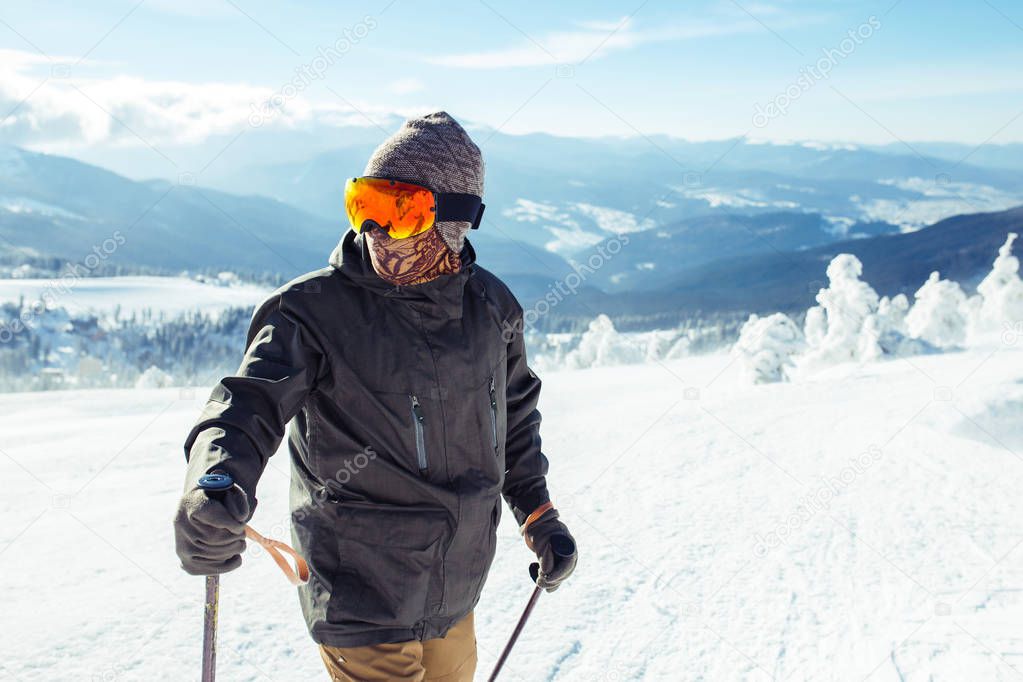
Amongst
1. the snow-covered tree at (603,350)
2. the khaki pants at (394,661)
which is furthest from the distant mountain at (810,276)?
the khaki pants at (394,661)

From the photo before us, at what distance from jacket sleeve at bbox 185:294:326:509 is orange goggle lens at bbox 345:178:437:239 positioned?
28 cm

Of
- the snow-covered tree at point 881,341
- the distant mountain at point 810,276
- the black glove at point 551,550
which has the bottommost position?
the distant mountain at point 810,276

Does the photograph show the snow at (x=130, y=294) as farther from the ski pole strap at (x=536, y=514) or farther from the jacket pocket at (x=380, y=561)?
the jacket pocket at (x=380, y=561)

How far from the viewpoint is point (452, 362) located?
6.16 ft

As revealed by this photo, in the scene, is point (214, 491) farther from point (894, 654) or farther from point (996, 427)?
point (996, 427)

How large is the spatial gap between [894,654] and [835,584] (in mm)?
782

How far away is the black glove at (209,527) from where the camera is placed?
4.49 ft

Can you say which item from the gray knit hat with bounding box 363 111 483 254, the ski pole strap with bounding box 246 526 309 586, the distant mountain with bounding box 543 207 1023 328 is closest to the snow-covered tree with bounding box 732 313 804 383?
the gray knit hat with bounding box 363 111 483 254

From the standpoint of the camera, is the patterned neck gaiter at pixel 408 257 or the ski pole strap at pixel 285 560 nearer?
the ski pole strap at pixel 285 560

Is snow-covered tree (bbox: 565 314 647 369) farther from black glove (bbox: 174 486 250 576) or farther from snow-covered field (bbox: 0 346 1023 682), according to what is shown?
black glove (bbox: 174 486 250 576)

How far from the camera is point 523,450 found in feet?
7.71

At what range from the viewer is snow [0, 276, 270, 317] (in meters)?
125

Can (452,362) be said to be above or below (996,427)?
above

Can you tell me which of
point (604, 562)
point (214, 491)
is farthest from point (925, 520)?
point (214, 491)
